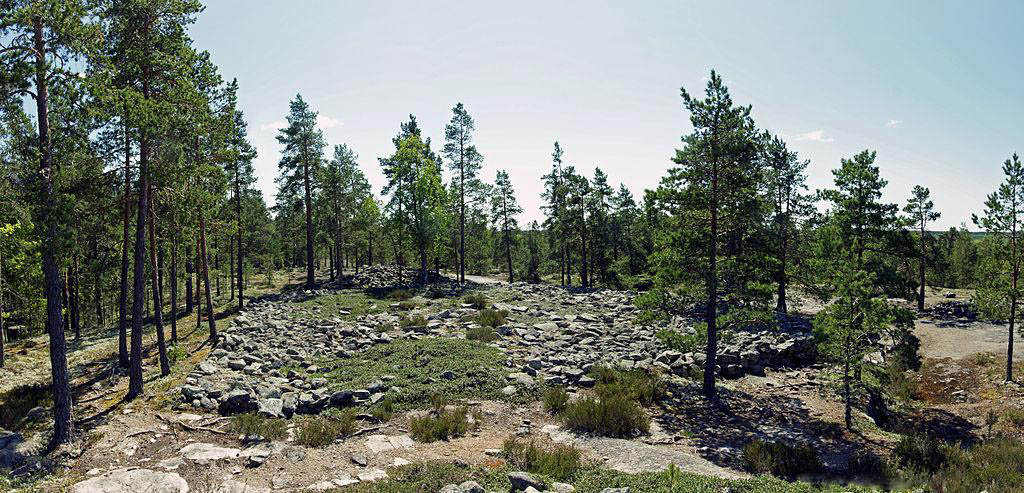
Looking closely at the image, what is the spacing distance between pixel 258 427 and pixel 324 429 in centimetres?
172

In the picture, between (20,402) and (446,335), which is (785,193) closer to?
(446,335)

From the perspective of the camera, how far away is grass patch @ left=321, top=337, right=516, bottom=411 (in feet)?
53.3

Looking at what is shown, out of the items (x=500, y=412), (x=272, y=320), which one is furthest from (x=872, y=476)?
(x=272, y=320)

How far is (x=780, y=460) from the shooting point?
39.5 ft

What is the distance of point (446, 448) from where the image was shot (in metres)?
12.3

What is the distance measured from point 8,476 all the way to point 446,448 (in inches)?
356

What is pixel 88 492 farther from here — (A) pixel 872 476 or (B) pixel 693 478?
(A) pixel 872 476

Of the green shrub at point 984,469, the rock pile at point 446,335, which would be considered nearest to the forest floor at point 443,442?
the rock pile at point 446,335

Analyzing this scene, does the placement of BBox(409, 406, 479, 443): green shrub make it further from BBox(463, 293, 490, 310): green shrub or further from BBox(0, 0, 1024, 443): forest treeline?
BBox(463, 293, 490, 310): green shrub

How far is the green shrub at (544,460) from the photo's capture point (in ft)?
34.5

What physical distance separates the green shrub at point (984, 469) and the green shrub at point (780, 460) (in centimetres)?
239

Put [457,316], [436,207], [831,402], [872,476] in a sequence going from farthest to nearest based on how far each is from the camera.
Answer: [436,207], [457,316], [831,402], [872,476]

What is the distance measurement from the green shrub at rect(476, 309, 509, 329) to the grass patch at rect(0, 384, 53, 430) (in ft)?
55.4

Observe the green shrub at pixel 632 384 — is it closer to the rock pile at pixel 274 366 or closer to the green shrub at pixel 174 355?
the rock pile at pixel 274 366
